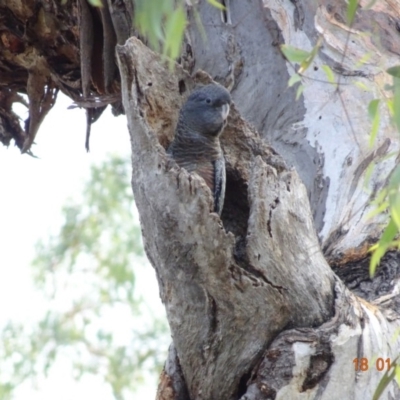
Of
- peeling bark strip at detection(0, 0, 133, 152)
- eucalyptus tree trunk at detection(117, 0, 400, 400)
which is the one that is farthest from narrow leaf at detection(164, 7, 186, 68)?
peeling bark strip at detection(0, 0, 133, 152)

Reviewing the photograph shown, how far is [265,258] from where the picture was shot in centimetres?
234

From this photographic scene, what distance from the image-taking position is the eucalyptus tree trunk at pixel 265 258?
2.29 metres

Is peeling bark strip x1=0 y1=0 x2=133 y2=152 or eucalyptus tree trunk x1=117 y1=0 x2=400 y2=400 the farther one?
peeling bark strip x1=0 y1=0 x2=133 y2=152

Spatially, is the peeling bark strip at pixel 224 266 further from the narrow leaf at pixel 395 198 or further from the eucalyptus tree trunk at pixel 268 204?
the narrow leaf at pixel 395 198

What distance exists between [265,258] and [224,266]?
0.14 meters

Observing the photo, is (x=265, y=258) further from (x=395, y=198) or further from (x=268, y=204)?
(x=395, y=198)

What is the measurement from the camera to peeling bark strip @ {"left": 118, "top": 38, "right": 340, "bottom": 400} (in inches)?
90.0

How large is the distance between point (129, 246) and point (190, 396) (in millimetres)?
5912

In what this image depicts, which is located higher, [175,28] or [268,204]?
[175,28]

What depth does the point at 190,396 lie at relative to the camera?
2486 mm

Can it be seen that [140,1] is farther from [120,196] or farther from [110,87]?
[120,196]

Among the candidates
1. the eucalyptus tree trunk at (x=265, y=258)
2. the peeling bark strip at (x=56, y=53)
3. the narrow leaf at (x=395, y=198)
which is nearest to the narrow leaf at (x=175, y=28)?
the narrow leaf at (x=395, y=198)

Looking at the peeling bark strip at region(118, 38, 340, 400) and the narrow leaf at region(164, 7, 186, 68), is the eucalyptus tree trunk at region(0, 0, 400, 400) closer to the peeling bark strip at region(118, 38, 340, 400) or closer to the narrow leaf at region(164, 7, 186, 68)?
the peeling bark strip at region(118, 38, 340, 400)

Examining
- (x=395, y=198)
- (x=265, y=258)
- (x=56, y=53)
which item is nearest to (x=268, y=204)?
(x=265, y=258)
